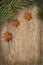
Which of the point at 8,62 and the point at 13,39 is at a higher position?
the point at 13,39

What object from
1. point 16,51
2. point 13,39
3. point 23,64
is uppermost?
point 13,39

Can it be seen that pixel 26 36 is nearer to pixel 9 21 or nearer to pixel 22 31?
pixel 22 31

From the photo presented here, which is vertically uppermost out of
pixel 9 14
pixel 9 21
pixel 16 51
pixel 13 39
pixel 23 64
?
pixel 9 14

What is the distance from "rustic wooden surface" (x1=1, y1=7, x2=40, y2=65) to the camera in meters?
2.22

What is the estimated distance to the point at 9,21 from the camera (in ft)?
7.31

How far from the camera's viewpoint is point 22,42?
2.24m

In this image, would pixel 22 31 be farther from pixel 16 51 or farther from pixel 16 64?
pixel 16 64

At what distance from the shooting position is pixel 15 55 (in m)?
2.25

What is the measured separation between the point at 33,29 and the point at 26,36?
11 centimetres

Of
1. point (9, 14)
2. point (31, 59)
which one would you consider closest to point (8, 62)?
point (31, 59)

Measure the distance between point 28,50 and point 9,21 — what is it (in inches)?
15.8

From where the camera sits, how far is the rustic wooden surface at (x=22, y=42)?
7.30 ft

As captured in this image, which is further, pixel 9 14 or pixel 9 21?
pixel 9 21

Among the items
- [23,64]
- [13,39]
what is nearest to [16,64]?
[23,64]
